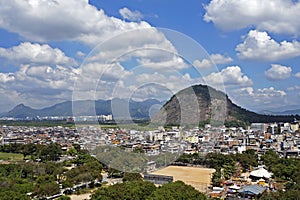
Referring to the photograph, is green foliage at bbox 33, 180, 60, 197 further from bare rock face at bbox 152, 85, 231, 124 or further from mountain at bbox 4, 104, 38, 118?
mountain at bbox 4, 104, 38, 118

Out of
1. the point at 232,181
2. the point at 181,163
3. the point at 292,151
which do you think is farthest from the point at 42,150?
the point at 292,151

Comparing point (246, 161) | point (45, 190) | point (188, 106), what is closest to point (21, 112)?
point (246, 161)

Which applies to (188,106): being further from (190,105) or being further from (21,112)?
(21,112)

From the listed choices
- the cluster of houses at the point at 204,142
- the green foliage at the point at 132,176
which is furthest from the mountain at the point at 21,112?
the green foliage at the point at 132,176

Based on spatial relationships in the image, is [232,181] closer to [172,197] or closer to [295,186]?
[295,186]

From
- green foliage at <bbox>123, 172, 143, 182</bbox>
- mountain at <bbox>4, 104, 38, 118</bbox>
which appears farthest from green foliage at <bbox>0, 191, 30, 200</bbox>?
mountain at <bbox>4, 104, 38, 118</bbox>

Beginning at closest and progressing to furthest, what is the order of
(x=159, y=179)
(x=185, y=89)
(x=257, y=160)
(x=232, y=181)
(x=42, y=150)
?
(x=185, y=89)
(x=159, y=179)
(x=232, y=181)
(x=257, y=160)
(x=42, y=150)

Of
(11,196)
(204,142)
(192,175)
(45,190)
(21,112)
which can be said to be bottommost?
(192,175)

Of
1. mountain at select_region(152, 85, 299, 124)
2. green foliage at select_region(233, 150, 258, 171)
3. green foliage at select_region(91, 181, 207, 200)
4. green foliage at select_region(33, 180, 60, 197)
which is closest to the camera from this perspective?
mountain at select_region(152, 85, 299, 124)

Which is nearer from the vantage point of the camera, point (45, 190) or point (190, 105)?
point (190, 105)
